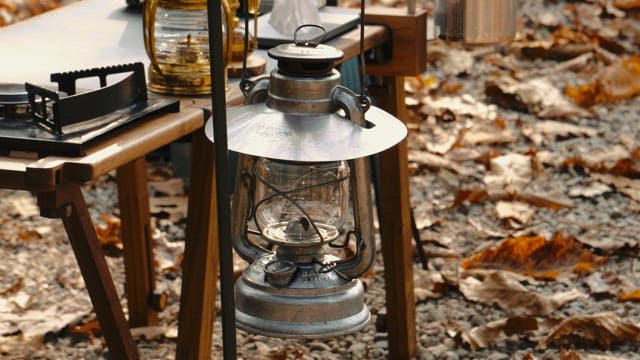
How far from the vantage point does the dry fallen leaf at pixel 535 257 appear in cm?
382

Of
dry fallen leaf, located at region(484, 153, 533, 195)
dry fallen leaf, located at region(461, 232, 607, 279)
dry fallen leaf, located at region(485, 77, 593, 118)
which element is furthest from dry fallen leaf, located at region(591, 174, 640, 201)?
dry fallen leaf, located at region(485, 77, 593, 118)

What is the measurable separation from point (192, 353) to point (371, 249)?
2.53ft

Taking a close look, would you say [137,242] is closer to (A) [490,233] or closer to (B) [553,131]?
(A) [490,233]

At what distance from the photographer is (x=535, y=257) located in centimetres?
386

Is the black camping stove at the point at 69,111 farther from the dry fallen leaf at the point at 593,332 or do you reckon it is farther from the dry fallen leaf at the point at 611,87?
the dry fallen leaf at the point at 611,87

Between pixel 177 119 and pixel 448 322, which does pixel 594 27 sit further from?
pixel 177 119

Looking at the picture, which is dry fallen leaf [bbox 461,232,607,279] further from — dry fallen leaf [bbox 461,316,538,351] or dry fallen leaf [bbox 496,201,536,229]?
dry fallen leaf [bbox 461,316,538,351]

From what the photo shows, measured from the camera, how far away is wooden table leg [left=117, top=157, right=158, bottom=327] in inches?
130

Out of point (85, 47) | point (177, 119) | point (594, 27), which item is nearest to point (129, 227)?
point (85, 47)

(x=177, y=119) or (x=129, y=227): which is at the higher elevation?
(x=177, y=119)

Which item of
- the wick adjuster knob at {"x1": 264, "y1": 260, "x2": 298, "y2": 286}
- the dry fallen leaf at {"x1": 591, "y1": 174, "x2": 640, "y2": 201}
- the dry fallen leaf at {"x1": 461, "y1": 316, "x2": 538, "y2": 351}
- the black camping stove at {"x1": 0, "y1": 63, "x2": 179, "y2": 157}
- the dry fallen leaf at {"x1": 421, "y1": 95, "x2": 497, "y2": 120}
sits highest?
the black camping stove at {"x1": 0, "y1": 63, "x2": 179, "y2": 157}

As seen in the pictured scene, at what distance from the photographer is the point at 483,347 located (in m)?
3.32

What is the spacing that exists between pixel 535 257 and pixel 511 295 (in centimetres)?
31

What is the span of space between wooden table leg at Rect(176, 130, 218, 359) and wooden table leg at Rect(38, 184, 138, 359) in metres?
0.24
